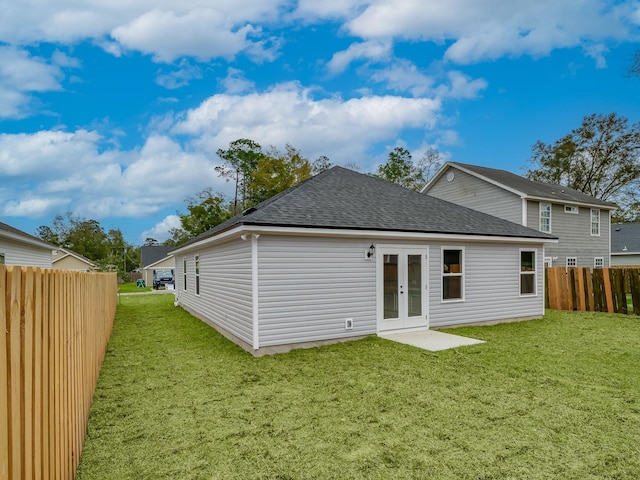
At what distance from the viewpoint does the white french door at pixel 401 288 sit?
27.4 feet

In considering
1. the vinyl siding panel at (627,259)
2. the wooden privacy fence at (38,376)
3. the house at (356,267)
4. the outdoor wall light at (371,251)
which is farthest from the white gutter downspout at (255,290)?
the vinyl siding panel at (627,259)

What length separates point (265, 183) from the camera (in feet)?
111

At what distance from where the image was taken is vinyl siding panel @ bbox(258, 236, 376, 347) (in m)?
7.11

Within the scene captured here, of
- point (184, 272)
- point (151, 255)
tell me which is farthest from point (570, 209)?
point (151, 255)

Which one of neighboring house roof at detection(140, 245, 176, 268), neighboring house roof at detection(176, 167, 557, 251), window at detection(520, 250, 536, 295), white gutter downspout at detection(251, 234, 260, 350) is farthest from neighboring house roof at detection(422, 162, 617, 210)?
neighboring house roof at detection(140, 245, 176, 268)

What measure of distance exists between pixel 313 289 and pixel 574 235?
1746 centimetres

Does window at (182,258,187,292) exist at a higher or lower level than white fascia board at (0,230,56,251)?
lower

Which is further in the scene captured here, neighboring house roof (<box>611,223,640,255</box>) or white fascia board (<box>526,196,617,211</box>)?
neighboring house roof (<box>611,223,640,255</box>)

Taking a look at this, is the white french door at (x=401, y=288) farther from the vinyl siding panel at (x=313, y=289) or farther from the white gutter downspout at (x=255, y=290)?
the white gutter downspout at (x=255, y=290)

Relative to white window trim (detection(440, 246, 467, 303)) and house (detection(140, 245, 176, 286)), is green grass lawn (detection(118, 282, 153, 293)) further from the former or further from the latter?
white window trim (detection(440, 246, 467, 303))

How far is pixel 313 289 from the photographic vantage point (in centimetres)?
751

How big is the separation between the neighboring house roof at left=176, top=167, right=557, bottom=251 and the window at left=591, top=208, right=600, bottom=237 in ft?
39.4

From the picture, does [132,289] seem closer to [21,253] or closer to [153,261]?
[153,261]

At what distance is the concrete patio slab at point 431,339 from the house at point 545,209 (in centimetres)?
1103
